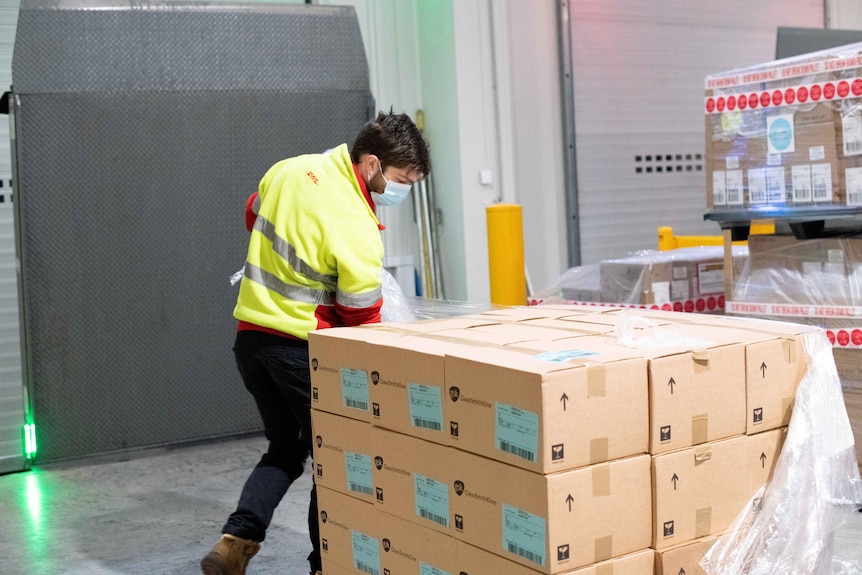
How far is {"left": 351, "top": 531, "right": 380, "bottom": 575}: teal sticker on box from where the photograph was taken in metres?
2.75

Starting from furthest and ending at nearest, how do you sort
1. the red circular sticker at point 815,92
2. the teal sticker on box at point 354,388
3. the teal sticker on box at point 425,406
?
the red circular sticker at point 815,92 → the teal sticker on box at point 354,388 → the teal sticker on box at point 425,406

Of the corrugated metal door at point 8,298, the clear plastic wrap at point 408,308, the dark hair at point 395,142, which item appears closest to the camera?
the dark hair at point 395,142

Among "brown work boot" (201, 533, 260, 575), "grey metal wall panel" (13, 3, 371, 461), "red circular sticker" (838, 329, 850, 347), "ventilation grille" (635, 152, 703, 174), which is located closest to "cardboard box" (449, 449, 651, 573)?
"brown work boot" (201, 533, 260, 575)

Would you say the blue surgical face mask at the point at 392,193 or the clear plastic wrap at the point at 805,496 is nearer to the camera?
the clear plastic wrap at the point at 805,496

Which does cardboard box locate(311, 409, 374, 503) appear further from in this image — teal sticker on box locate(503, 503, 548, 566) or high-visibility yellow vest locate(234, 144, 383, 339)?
teal sticker on box locate(503, 503, 548, 566)

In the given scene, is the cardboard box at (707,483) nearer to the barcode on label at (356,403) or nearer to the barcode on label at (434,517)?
the barcode on label at (434,517)

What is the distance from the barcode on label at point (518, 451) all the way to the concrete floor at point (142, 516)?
185 centimetres

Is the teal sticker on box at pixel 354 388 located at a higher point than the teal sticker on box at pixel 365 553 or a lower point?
higher

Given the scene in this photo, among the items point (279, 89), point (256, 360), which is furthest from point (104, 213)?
point (256, 360)

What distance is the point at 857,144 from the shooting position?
3982mm

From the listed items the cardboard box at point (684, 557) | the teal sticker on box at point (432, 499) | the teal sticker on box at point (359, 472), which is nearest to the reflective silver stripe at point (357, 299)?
the teal sticker on box at point (359, 472)

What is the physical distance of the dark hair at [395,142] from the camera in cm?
322

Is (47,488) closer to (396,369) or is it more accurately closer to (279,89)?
(279,89)

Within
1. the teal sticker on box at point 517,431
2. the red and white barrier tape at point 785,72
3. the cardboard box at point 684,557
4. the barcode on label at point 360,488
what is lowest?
the cardboard box at point 684,557
